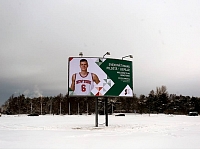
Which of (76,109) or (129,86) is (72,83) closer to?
(129,86)

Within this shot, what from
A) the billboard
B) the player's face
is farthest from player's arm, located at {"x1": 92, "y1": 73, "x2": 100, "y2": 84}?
the player's face

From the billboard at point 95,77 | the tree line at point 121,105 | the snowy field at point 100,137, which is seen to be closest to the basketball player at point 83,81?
the billboard at point 95,77

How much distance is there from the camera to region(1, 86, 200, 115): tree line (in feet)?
284

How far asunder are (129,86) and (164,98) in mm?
63090

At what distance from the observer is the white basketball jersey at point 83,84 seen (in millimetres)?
25203

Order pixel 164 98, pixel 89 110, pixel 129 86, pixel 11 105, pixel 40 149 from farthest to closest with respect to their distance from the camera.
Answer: pixel 11 105
pixel 89 110
pixel 164 98
pixel 129 86
pixel 40 149

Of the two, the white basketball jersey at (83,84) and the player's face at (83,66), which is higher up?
the player's face at (83,66)

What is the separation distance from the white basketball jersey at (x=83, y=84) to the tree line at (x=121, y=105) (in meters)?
50.7

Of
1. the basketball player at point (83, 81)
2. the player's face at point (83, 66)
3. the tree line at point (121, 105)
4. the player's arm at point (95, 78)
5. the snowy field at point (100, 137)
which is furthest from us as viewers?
the tree line at point (121, 105)

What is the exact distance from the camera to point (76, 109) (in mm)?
100062

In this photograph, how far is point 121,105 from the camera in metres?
102

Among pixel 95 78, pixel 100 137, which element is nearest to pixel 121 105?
pixel 95 78

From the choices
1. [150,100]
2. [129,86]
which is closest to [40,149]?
[129,86]

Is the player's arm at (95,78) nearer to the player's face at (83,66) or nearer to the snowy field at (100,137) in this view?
the player's face at (83,66)
